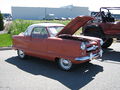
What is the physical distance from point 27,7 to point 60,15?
1463 centimetres

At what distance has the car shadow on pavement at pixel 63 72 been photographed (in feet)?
16.9

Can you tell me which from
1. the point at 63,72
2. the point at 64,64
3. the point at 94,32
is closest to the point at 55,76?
the point at 63,72

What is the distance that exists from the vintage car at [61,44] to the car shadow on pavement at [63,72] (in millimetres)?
338

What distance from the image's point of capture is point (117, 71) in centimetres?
607

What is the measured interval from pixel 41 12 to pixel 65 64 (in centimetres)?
6332

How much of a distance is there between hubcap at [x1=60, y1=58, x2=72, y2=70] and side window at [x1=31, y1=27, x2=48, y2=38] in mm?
1085

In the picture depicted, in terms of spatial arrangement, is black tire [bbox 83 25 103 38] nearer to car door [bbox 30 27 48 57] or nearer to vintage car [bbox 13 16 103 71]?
vintage car [bbox 13 16 103 71]

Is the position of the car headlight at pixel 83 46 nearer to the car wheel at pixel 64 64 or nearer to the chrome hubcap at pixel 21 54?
the car wheel at pixel 64 64

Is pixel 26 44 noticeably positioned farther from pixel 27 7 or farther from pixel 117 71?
pixel 27 7

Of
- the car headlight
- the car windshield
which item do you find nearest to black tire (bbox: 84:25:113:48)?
the car windshield

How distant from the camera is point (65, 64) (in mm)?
6145

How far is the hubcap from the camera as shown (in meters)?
6.01

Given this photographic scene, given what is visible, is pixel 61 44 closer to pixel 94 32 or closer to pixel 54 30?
pixel 54 30

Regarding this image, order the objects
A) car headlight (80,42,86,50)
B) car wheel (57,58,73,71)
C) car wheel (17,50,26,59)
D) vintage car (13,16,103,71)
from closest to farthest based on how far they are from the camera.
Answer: car headlight (80,42,86,50) → vintage car (13,16,103,71) → car wheel (57,58,73,71) → car wheel (17,50,26,59)
